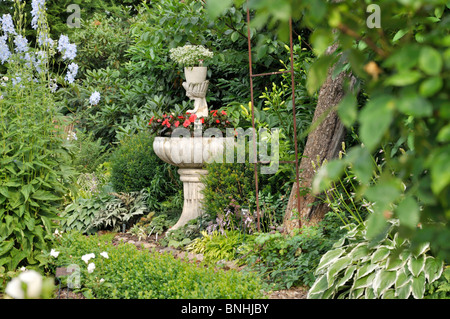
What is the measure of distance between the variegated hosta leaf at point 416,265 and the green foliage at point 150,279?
2.98 ft

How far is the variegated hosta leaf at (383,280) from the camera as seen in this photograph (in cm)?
281

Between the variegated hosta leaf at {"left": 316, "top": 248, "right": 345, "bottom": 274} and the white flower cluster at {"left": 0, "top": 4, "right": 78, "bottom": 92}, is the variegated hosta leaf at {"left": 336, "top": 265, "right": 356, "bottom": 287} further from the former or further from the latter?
the white flower cluster at {"left": 0, "top": 4, "right": 78, "bottom": 92}

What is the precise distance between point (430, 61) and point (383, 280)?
225cm

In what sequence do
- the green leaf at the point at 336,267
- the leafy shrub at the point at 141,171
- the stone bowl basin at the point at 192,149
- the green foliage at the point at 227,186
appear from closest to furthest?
the green leaf at the point at 336,267, the green foliage at the point at 227,186, the stone bowl basin at the point at 192,149, the leafy shrub at the point at 141,171

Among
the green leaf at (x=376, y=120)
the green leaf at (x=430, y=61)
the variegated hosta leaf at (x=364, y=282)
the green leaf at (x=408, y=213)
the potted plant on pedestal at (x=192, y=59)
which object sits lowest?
the variegated hosta leaf at (x=364, y=282)

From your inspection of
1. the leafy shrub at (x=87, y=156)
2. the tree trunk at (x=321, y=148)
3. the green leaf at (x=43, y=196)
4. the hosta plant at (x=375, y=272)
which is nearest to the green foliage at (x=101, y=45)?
the leafy shrub at (x=87, y=156)

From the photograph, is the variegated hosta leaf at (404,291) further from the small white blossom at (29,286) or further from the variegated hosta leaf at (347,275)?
the small white blossom at (29,286)

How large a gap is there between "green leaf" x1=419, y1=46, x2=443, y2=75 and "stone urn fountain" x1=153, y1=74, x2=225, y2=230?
4.03 metres

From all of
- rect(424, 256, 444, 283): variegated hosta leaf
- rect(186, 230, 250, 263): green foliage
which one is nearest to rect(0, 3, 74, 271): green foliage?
rect(186, 230, 250, 263): green foliage

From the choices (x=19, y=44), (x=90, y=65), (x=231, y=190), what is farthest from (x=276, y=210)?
(x=90, y=65)

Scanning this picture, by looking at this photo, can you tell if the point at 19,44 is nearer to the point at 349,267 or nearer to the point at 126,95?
the point at 349,267

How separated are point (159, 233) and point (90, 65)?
515 cm

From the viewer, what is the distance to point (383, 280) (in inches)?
112

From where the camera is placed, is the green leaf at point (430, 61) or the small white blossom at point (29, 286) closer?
the green leaf at point (430, 61)
